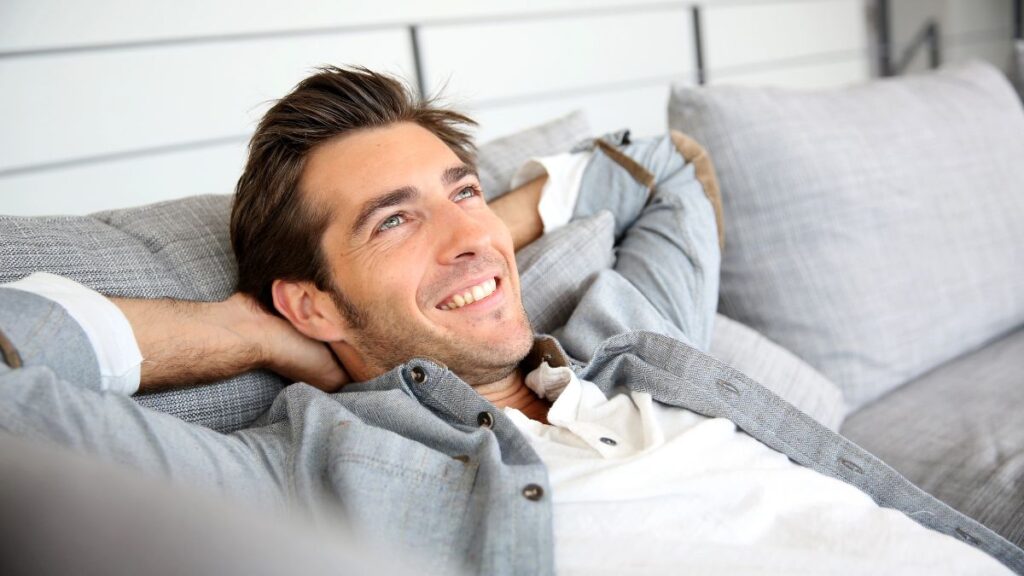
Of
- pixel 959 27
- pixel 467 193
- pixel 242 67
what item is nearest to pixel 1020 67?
pixel 467 193

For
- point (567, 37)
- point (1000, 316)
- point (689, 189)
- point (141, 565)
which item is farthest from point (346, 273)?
point (567, 37)

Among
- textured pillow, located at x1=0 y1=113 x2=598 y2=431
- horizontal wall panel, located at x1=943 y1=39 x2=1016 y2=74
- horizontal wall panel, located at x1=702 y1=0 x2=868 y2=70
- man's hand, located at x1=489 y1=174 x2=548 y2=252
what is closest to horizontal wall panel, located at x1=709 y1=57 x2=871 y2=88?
horizontal wall panel, located at x1=702 y1=0 x2=868 y2=70

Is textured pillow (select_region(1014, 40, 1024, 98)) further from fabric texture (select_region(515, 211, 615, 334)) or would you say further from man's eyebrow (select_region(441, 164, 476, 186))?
man's eyebrow (select_region(441, 164, 476, 186))

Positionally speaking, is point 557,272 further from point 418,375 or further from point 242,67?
point 242,67

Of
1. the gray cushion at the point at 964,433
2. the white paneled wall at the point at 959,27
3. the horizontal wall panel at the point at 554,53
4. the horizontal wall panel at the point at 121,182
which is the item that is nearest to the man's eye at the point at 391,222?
the gray cushion at the point at 964,433

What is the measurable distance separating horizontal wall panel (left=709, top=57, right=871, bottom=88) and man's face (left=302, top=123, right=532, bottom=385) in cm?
317

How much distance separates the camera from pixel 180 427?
0.98 meters

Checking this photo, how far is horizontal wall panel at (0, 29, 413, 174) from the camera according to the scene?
232 cm

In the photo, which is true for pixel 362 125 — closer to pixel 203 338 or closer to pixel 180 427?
pixel 203 338

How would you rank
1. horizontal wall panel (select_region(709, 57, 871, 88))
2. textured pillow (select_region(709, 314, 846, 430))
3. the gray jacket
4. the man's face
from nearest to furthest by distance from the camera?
1. the gray jacket
2. the man's face
3. textured pillow (select_region(709, 314, 846, 430))
4. horizontal wall panel (select_region(709, 57, 871, 88))

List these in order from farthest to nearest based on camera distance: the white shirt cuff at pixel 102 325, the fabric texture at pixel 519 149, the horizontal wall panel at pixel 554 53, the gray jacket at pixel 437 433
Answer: the horizontal wall panel at pixel 554 53 → the fabric texture at pixel 519 149 → the white shirt cuff at pixel 102 325 → the gray jacket at pixel 437 433

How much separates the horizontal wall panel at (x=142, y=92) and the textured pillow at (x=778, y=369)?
1.20 metres

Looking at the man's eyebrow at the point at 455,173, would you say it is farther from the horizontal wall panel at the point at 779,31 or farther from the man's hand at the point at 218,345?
the horizontal wall panel at the point at 779,31

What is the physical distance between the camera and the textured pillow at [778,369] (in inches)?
60.3
